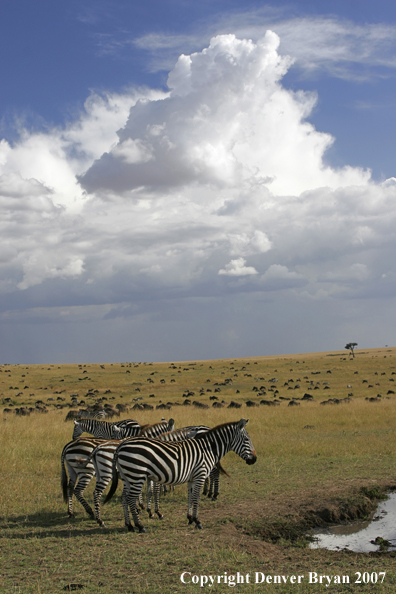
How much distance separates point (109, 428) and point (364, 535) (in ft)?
26.3

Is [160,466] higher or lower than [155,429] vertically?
higher

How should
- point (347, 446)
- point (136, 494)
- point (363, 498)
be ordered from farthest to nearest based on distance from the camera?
1. point (347, 446)
2. point (363, 498)
3. point (136, 494)

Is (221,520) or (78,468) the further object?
(78,468)

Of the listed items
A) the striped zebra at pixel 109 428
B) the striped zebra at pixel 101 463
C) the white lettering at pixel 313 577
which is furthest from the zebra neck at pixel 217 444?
the striped zebra at pixel 109 428

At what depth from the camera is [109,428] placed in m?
14.3

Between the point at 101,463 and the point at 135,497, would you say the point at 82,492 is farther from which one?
the point at 135,497

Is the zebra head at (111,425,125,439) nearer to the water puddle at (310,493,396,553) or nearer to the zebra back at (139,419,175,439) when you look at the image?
the zebra back at (139,419,175,439)

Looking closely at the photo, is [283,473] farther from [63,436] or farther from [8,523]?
[63,436]

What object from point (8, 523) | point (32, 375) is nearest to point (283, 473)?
point (8, 523)

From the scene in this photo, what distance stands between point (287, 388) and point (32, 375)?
40253mm

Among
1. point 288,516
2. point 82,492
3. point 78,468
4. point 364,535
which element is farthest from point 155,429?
point 364,535

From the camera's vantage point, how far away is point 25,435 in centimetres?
1819

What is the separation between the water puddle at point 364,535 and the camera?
819cm

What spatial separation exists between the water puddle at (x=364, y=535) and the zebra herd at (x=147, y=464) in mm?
2141
